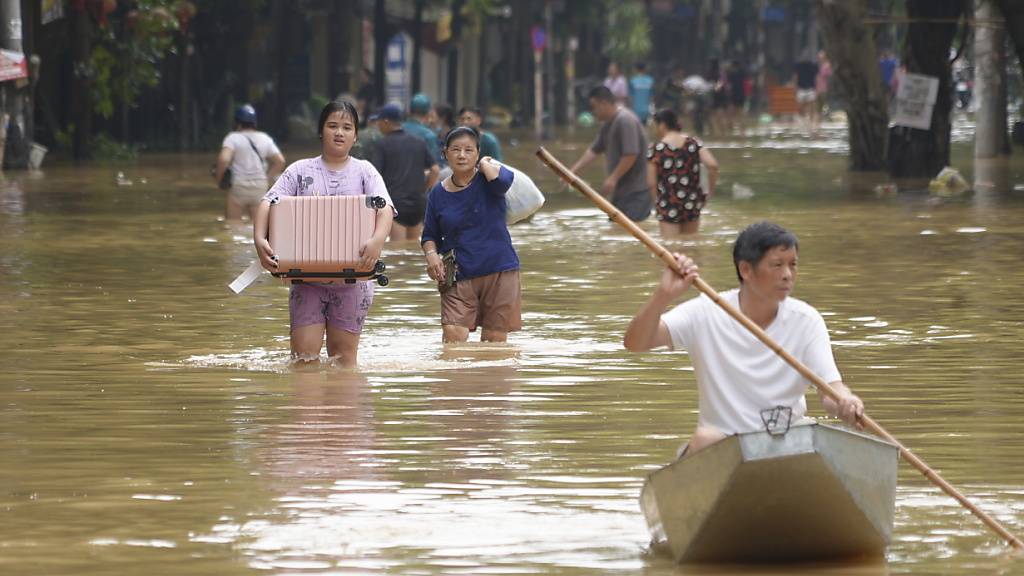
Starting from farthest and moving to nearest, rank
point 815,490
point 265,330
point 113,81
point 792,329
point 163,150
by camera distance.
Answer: point 163,150 → point 113,81 → point 265,330 → point 792,329 → point 815,490

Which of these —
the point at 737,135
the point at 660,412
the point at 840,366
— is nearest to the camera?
the point at 660,412

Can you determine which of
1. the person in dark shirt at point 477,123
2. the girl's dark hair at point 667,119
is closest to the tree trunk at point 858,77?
the girl's dark hair at point 667,119

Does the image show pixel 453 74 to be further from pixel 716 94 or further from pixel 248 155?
pixel 248 155

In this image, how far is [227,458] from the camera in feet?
28.5

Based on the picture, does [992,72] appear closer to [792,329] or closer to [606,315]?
[606,315]

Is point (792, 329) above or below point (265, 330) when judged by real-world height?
above

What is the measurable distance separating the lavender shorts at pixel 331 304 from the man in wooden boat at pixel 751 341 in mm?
4359

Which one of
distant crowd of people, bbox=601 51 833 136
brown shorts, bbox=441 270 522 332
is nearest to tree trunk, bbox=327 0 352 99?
distant crowd of people, bbox=601 51 833 136

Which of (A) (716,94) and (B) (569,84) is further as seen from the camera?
(B) (569,84)

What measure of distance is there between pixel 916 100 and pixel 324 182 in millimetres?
18802

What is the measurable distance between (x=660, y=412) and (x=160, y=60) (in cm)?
3302

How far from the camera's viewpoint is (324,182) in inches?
433

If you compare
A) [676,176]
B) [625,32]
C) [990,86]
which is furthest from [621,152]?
[625,32]

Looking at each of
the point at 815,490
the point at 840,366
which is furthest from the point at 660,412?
the point at 815,490
